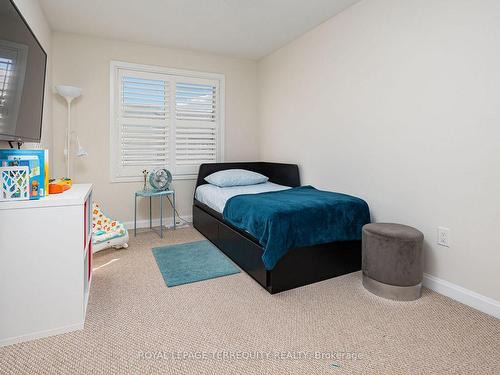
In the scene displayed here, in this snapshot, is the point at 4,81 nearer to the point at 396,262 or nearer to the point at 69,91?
the point at 69,91

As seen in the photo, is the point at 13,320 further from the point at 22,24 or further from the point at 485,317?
the point at 485,317

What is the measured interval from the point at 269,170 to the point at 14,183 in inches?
127

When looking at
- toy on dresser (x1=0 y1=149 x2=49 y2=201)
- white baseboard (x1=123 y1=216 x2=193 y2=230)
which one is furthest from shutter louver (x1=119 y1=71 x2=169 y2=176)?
toy on dresser (x1=0 y1=149 x2=49 y2=201)

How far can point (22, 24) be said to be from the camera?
168cm

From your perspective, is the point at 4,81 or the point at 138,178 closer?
the point at 4,81

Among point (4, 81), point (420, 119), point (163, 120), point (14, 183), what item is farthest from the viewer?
point (163, 120)

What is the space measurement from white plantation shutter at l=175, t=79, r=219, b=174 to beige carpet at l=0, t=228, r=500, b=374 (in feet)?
7.34

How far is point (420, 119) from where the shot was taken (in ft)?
7.70

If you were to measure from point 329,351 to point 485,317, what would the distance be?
1152 mm

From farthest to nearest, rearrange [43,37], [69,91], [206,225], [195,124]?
1. [195,124]
2. [206,225]
3. [69,91]
4. [43,37]

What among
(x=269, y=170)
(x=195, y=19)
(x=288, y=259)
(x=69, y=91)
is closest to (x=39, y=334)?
(x=288, y=259)

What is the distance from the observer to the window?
3863 millimetres

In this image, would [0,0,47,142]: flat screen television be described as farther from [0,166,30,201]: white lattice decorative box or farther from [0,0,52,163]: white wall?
[0,0,52,163]: white wall

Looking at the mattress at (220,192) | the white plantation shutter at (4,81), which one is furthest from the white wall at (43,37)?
the mattress at (220,192)
